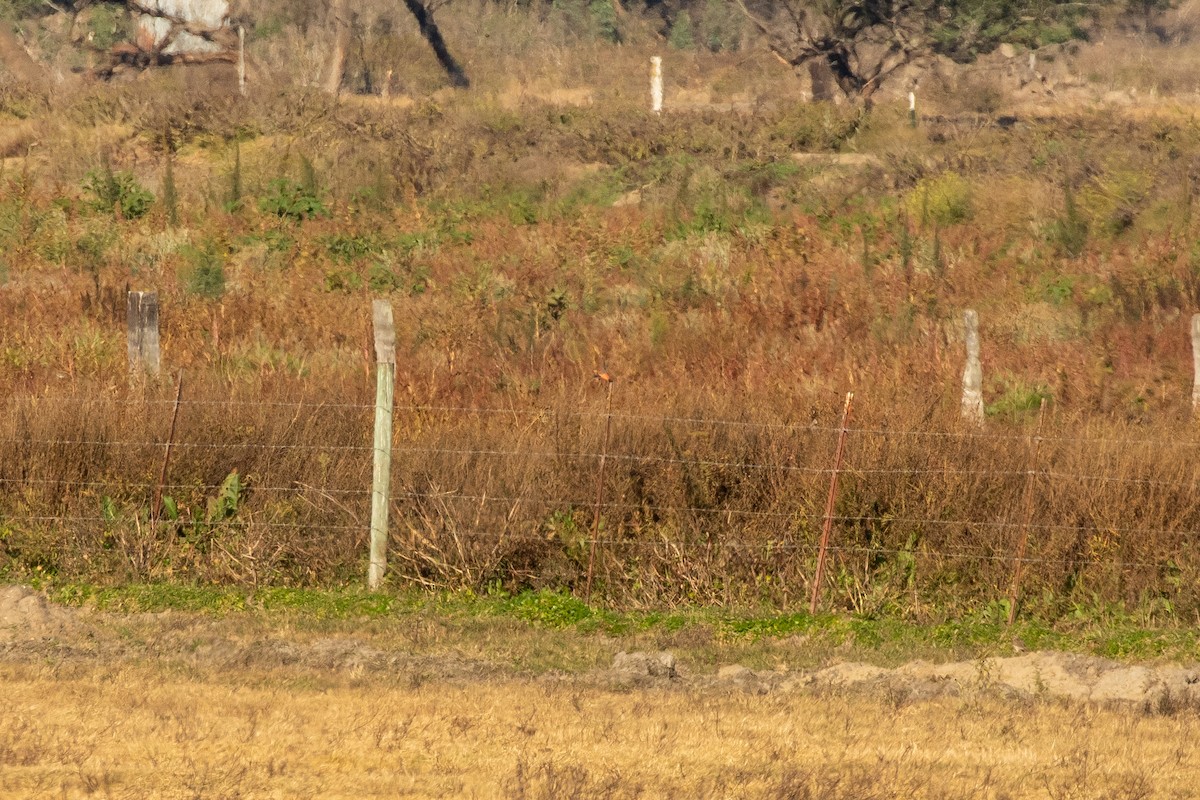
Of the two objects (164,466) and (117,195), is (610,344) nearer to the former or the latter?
(164,466)

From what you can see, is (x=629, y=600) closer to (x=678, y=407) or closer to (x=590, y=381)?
(x=678, y=407)

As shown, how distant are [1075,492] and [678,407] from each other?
9.24 ft

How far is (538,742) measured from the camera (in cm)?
738

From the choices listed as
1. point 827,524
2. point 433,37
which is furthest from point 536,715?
point 433,37

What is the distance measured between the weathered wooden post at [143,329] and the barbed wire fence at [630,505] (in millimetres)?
2405

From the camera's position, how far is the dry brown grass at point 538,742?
662 cm

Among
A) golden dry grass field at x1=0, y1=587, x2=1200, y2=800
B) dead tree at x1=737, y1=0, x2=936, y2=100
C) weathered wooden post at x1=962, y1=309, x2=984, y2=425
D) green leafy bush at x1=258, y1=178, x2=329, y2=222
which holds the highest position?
dead tree at x1=737, y1=0, x2=936, y2=100

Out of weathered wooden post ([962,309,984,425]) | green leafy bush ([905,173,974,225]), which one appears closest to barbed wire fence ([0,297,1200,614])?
weathered wooden post ([962,309,984,425])

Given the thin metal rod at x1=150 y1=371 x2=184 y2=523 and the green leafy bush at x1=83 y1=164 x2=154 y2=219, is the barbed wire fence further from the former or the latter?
the green leafy bush at x1=83 y1=164 x2=154 y2=219

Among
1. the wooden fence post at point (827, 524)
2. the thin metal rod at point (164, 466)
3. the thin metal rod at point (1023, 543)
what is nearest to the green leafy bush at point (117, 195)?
the thin metal rod at point (164, 466)

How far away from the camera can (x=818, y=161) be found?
24.9 meters

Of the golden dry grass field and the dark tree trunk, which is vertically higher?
the dark tree trunk

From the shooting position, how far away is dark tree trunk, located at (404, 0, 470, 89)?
43906 millimetres

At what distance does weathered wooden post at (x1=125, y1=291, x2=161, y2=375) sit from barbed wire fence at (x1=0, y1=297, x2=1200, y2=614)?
94.7 inches
